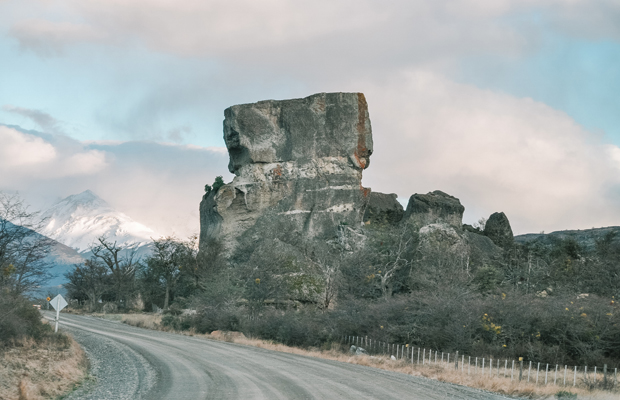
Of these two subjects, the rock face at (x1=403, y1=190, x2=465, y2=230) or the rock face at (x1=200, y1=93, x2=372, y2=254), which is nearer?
the rock face at (x1=200, y1=93, x2=372, y2=254)

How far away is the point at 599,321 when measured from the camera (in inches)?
966

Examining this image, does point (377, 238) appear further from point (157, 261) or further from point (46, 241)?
point (46, 241)

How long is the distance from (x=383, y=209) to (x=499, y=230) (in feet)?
50.3

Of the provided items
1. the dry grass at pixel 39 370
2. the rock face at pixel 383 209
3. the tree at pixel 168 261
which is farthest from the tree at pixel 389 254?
the dry grass at pixel 39 370

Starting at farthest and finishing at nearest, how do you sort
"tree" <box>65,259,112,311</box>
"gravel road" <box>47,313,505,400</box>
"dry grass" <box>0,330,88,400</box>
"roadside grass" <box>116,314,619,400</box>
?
1. "tree" <box>65,259,112,311</box>
2. "roadside grass" <box>116,314,619,400</box>
3. "gravel road" <box>47,313,505,400</box>
4. "dry grass" <box>0,330,88,400</box>

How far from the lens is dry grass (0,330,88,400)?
15289 millimetres

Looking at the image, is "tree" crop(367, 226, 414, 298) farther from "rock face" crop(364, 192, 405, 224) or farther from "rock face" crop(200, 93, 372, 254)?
"rock face" crop(364, 192, 405, 224)

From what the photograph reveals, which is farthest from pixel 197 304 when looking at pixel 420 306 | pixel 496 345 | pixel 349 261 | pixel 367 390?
pixel 367 390

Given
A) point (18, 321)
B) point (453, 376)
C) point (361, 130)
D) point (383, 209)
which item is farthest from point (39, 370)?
point (383, 209)

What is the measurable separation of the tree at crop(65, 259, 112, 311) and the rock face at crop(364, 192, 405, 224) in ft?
110

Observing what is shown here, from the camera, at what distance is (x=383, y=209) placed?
267 ft

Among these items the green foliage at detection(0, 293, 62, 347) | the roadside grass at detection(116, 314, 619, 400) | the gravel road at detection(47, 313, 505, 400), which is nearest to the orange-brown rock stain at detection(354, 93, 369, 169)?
the roadside grass at detection(116, 314, 619, 400)

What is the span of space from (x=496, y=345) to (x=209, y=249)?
40.6 metres

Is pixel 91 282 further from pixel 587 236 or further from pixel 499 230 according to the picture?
pixel 587 236
